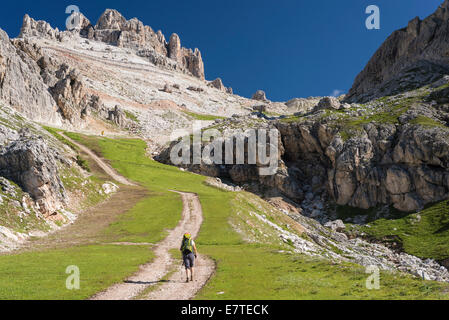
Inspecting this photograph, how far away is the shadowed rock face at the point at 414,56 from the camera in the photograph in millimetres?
112250

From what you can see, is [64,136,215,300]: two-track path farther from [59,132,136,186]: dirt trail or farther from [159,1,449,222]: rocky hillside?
[159,1,449,222]: rocky hillside

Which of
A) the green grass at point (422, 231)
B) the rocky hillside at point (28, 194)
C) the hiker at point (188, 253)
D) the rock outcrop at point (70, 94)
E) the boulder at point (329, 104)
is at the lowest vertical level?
the green grass at point (422, 231)

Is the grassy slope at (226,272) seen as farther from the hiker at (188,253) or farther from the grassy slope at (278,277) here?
the hiker at (188,253)

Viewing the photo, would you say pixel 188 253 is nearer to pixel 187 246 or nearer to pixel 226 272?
pixel 187 246

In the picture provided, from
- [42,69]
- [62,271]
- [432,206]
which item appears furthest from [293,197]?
[42,69]

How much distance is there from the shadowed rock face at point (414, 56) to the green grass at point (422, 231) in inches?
2567

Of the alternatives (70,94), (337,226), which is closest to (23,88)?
(70,94)

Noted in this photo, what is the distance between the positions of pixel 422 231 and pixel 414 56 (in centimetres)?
9845

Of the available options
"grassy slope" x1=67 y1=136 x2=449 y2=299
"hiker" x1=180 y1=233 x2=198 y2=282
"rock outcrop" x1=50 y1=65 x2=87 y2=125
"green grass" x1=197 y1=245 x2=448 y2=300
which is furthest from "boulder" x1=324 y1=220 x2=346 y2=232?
"rock outcrop" x1=50 y1=65 x2=87 y2=125

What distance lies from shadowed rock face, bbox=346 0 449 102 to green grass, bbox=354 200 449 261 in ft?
214

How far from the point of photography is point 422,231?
5647 cm

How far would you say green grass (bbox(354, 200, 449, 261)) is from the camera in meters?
50.5

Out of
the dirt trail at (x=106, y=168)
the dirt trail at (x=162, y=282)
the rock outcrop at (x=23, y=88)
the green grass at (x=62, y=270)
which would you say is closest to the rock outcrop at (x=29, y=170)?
the green grass at (x=62, y=270)
